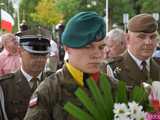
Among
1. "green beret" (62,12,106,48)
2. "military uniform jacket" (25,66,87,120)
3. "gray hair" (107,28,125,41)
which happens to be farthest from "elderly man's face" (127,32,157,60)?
"gray hair" (107,28,125,41)

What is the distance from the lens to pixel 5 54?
8.74m

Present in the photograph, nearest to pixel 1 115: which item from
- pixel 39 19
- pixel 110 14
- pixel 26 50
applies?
pixel 26 50

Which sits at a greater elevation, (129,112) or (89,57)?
(89,57)

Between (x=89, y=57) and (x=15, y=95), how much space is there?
1.44 meters

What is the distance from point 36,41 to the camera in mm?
5047

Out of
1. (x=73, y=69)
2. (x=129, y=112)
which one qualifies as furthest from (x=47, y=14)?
(x=129, y=112)

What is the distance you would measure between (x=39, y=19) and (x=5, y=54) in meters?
41.8

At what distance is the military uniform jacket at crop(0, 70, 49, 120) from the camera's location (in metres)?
4.30

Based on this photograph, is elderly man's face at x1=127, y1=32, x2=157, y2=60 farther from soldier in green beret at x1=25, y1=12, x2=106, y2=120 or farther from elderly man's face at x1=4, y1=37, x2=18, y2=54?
elderly man's face at x1=4, y1=37, x2=18, y2=54

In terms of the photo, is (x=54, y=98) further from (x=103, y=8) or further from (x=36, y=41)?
(x=103, y=8)

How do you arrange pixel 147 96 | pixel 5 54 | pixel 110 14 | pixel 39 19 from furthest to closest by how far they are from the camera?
pixel 39 19, pixel 110 14, pixel 5 54, pixel 147 96

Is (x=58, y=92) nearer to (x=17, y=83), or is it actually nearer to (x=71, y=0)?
(x=17, y=83)

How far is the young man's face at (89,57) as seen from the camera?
3.09m

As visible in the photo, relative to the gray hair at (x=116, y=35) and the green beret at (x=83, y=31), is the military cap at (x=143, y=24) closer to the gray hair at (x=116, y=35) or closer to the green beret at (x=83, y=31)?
the green beret at (x=83, y=31)
